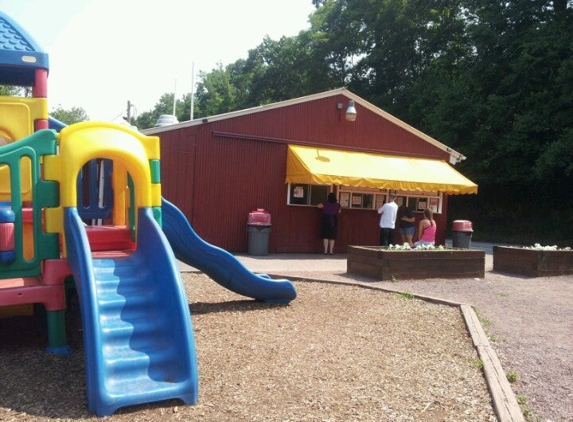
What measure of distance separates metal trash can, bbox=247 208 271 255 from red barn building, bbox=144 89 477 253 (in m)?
0.62

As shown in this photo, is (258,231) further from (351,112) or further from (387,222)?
(351,112)

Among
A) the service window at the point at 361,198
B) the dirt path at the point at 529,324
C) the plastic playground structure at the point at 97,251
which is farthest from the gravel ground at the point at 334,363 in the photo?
the service window at the point at 361,198

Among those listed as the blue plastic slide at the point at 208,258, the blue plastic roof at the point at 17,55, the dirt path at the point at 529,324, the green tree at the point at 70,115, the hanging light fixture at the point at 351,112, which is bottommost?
the dirt path at the point at 529,324

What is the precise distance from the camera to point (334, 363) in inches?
200

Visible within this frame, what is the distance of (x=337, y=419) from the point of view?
3.82m

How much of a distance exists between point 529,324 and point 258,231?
7983mm

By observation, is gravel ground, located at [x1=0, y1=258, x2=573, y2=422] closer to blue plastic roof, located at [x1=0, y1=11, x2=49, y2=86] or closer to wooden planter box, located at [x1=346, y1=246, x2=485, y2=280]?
wooden planter box, located at [x1=346, y1=246, x2=485, y2=280]

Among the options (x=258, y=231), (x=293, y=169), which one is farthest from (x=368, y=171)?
(x=258, y=231)

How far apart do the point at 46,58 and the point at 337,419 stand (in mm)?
5313

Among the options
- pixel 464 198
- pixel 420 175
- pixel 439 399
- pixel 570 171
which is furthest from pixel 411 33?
pixel 439 399

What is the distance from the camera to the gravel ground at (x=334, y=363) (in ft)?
13.0

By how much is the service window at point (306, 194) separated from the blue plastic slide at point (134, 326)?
1030cm

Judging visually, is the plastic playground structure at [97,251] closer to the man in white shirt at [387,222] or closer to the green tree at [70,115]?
the man in white shirt at [387,222]

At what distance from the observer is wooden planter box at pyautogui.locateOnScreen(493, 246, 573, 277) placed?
11742 mm
